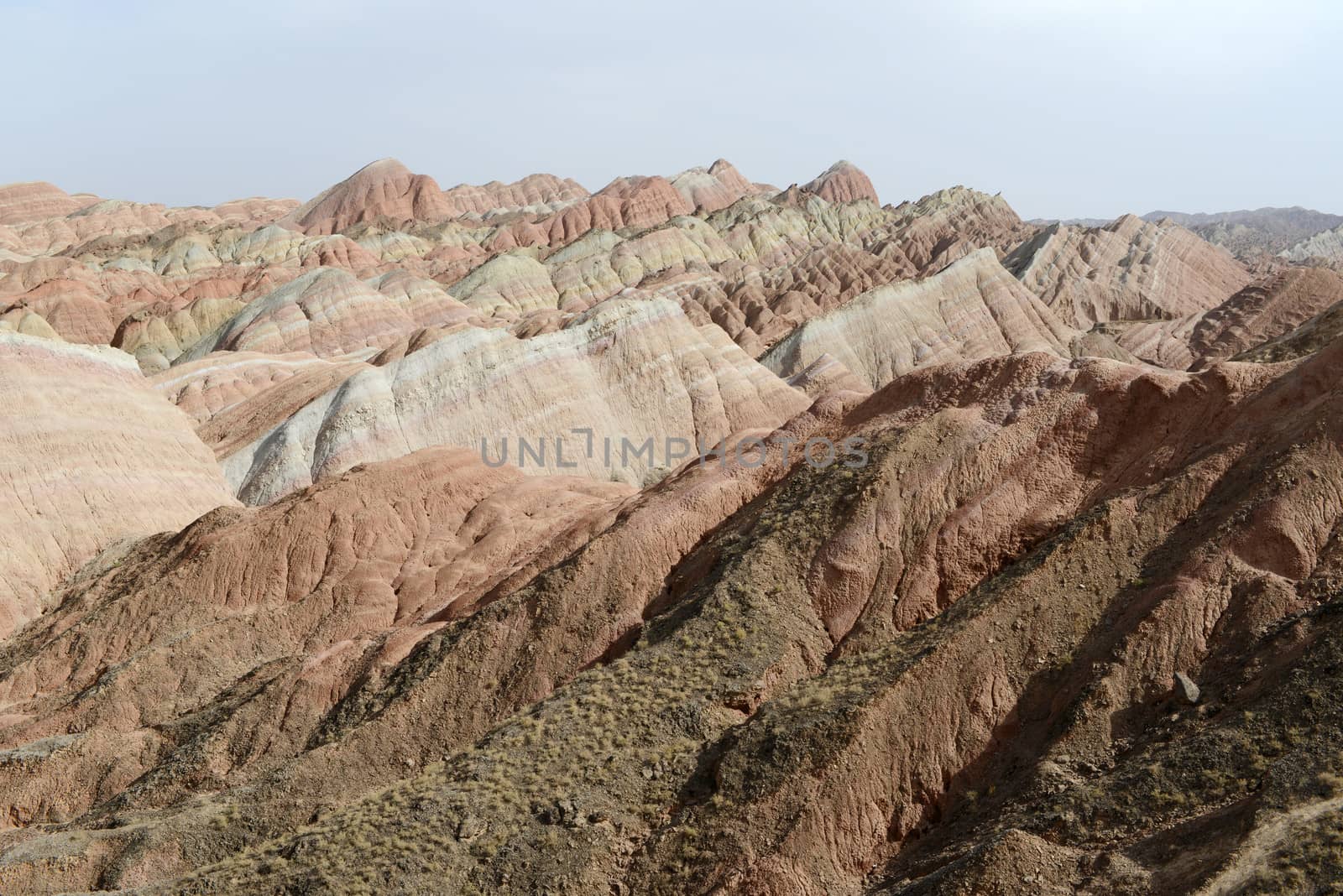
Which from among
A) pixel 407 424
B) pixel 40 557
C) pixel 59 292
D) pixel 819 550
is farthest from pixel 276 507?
pixel 59 292

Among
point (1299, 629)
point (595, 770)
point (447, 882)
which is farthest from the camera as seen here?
point (595, 770)

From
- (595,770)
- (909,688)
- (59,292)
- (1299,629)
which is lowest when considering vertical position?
(59,292)

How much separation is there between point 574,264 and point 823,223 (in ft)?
150

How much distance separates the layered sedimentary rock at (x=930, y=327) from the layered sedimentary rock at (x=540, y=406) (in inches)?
604

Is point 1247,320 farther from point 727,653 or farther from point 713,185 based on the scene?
point 713,185

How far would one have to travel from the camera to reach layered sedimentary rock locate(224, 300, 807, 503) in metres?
47.0

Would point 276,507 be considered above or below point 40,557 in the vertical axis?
above

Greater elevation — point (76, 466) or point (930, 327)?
point (930, 327)

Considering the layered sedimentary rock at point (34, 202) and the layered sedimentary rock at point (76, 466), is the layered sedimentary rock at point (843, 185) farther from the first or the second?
the layered sedimentary rock at point (76, 466)

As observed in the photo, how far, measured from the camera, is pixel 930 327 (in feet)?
236

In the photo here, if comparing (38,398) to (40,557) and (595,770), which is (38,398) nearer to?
(40,557)

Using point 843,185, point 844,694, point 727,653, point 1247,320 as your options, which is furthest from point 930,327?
point 843,185

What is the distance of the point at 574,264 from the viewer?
113 m

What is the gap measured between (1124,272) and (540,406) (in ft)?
206
